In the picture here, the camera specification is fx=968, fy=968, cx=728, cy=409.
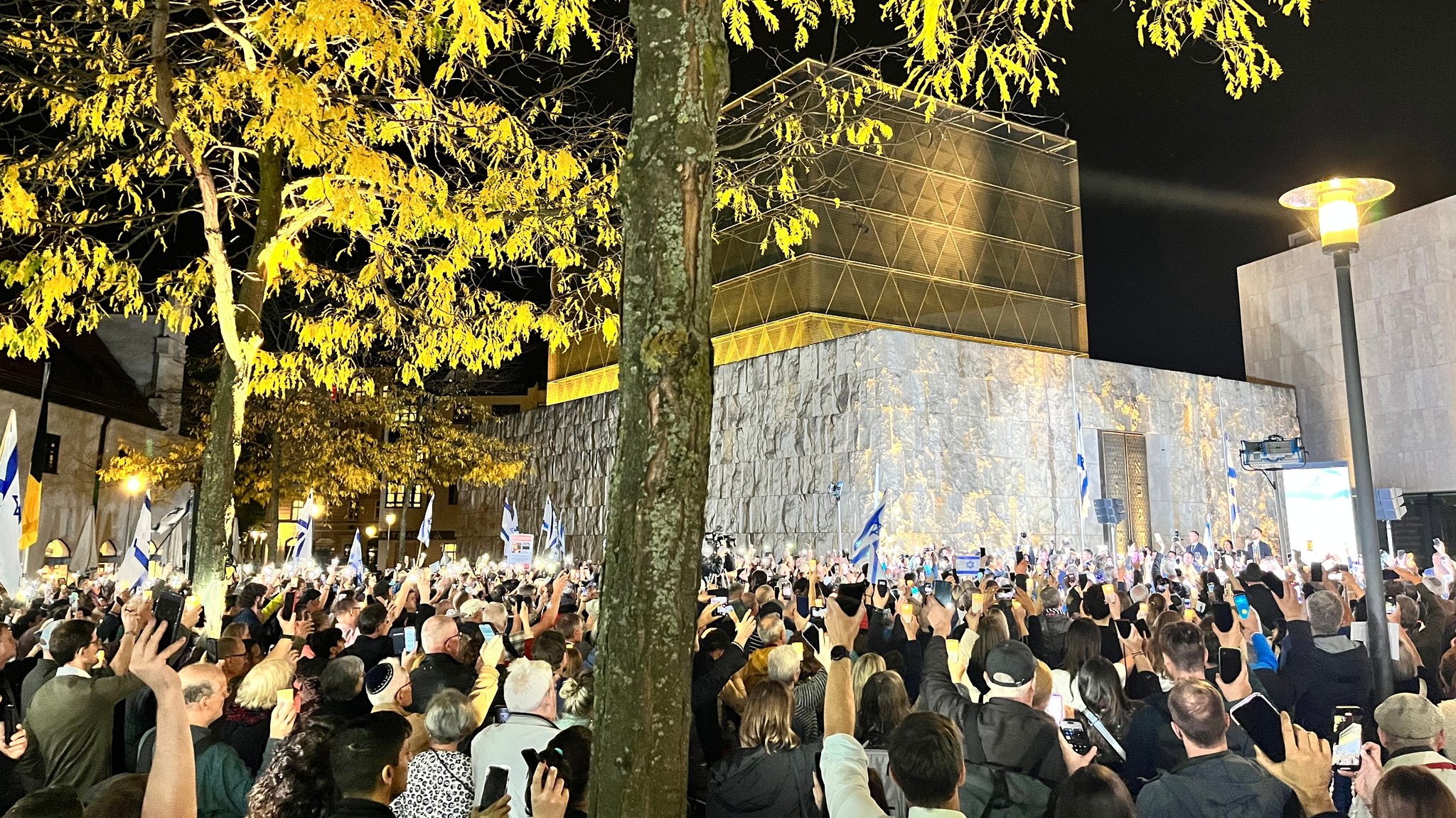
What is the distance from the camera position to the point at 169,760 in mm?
3375

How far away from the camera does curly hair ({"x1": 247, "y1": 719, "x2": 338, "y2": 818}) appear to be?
10.8ft

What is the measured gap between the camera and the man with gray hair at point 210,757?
4074 mm

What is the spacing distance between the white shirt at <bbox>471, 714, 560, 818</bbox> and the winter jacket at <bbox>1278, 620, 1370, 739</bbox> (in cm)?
455

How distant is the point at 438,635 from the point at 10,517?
5.49 m

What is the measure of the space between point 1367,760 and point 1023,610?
16.6 ft

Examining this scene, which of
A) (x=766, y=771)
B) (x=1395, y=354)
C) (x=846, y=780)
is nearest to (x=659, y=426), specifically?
(x=846, y=780)

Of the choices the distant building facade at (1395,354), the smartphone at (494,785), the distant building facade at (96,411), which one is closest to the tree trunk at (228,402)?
the smartphone at (494,785)

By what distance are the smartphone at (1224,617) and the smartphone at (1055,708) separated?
2120 millimetres

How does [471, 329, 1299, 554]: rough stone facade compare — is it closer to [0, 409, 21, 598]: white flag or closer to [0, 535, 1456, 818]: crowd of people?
[0, 409, 21, 598]: white flag

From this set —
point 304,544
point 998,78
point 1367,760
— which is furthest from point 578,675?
point 304,544

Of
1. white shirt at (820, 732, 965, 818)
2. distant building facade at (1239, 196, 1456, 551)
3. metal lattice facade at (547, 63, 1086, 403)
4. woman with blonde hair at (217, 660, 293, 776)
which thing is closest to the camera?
white shirt at (820, 732, 965, 818)

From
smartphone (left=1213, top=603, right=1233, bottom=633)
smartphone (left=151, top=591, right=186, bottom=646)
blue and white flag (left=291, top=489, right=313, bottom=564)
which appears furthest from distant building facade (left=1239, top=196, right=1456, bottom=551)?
smartphone (left=151, top=591, right=186, bottom=646)

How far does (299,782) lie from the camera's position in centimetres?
334

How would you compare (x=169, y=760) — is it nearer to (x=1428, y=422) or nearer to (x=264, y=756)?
(x=264, y=756)
